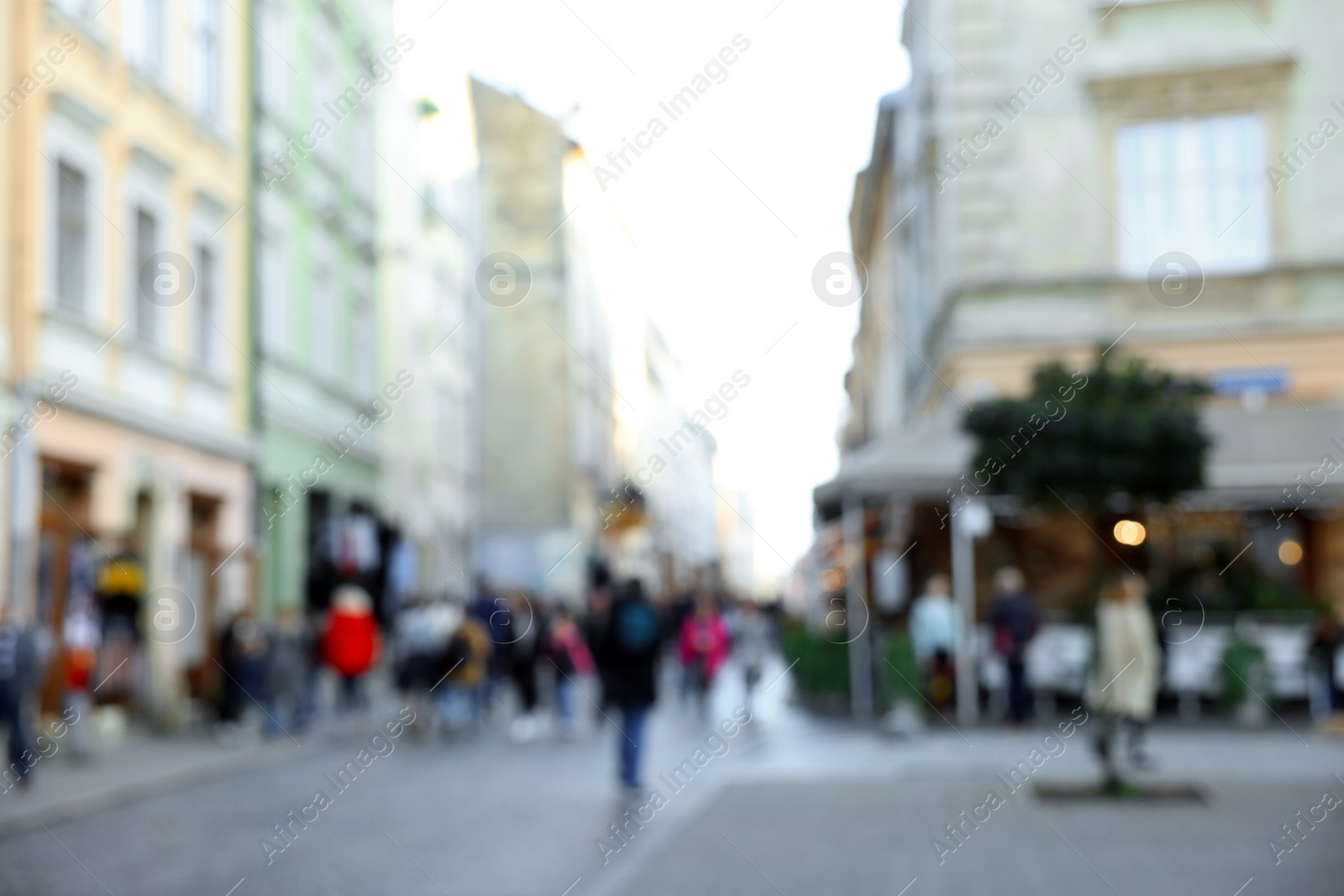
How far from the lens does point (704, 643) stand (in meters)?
25.3

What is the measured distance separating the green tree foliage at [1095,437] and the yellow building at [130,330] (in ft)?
30.7

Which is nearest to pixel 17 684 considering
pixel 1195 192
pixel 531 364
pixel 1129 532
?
pixel 1129 532

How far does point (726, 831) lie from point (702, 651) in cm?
1376

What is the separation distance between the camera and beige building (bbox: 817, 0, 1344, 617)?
2414 cm

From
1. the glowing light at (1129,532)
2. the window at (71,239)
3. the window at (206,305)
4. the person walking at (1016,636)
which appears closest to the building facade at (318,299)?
the window at (206,305)

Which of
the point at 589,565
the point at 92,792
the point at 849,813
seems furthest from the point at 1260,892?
the point at 589,565

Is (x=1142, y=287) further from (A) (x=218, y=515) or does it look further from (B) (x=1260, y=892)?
(B) (x=1260, y=892)

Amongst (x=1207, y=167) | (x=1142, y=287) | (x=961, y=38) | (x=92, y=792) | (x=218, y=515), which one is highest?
(x=961, y=38)

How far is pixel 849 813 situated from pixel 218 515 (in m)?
15.4

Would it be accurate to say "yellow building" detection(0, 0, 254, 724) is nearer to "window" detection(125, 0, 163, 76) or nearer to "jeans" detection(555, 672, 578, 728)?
"window" detection(125, 0, 163, 76)

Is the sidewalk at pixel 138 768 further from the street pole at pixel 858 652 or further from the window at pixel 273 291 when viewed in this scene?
the window at pixel 273 291

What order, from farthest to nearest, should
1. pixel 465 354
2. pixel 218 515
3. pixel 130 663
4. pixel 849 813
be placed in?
pixel 465 354 < pixel 218 515 < pixel 130 663 < pixel 849 813

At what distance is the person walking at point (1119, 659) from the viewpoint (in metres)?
13.1

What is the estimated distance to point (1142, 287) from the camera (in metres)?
24.7
